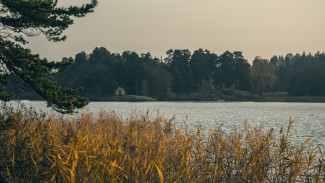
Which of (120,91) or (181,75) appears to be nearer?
(120,91)

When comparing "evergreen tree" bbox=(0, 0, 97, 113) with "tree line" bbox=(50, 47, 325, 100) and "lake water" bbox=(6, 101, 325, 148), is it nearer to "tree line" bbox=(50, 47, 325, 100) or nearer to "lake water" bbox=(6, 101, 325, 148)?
"lake water" bbox=(6, 101, 325, 148)

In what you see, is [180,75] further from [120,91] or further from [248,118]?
[248,118]

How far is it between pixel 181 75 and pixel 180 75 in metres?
0.57

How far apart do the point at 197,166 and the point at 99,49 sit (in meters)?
135

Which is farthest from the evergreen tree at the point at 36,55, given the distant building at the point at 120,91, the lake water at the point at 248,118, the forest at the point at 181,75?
the distant building at the point at 120,91

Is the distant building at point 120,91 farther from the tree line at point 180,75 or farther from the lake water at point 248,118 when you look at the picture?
the lake water at point 248,118

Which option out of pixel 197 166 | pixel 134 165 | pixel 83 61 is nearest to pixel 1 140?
pixel 134 165

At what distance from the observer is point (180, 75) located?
125 metres

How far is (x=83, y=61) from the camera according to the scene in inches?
5458

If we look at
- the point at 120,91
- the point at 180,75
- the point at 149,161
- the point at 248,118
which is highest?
the point at 180,75

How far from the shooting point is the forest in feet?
350

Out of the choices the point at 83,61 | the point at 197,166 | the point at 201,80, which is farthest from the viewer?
the point at 83,61

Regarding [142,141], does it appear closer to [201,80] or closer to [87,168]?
[87,168]

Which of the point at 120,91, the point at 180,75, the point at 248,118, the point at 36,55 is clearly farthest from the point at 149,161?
the point at 180,75
